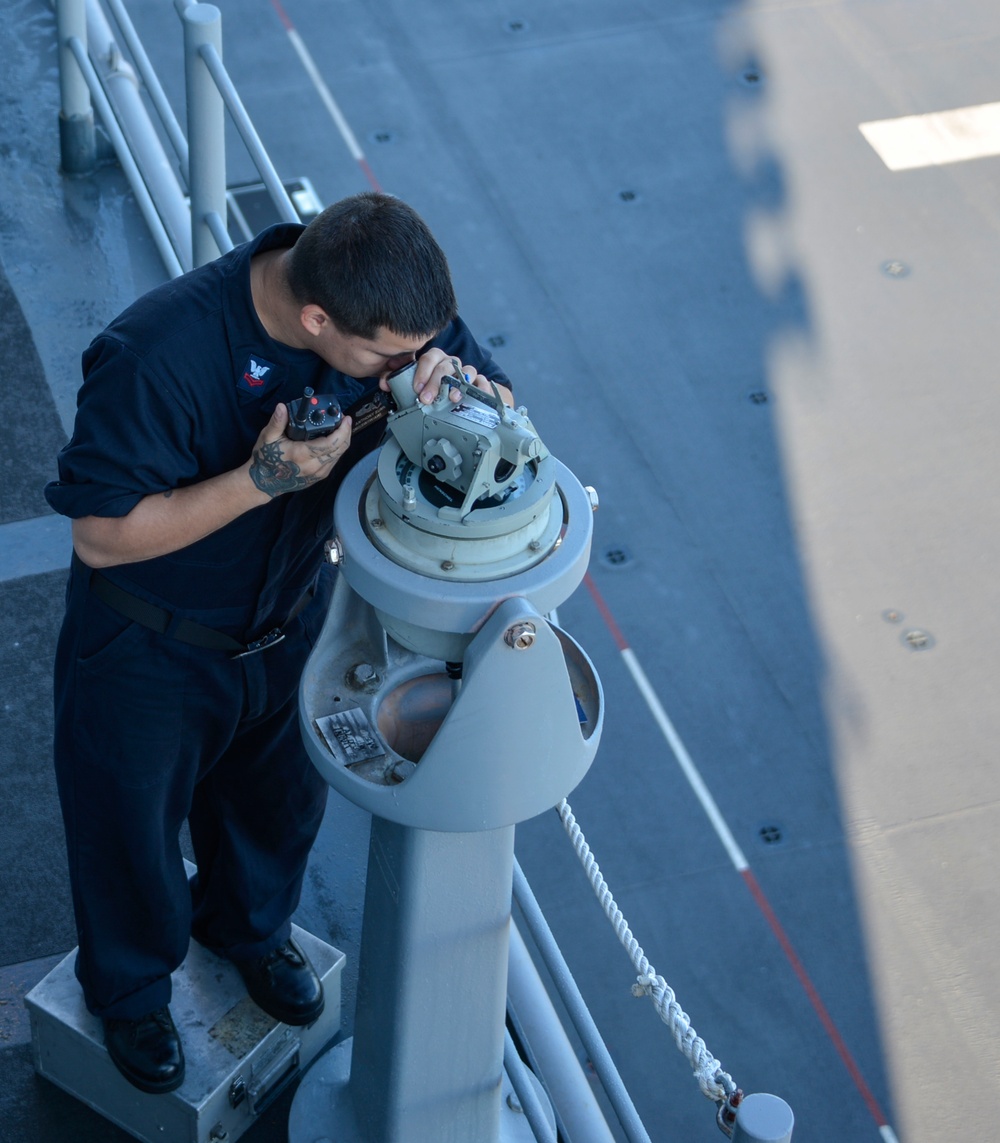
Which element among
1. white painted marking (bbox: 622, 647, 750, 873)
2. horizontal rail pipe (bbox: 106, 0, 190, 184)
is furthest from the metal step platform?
white painted marking (bbox: 622, 647, 750, 873)

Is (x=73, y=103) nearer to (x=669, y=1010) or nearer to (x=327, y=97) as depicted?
(x=669, y=1010)

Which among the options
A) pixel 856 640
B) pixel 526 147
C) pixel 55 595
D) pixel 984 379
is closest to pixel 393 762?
pixel 55 595

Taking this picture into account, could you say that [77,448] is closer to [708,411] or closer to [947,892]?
[947,892]

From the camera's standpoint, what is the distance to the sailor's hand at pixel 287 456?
181 cm

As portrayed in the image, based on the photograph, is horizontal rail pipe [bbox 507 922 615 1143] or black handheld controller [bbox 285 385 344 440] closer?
black handheld controller [bbox 285 385 344 440]

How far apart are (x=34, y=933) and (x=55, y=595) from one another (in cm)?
92

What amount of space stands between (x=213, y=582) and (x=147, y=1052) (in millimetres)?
923

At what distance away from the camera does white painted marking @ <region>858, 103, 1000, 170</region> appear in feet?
28.7

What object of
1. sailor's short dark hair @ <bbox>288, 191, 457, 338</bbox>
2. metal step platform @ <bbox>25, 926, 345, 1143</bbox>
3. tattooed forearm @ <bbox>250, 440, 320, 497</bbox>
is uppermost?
sailor's short dark hair @ <bbox>288, 191, 457, 338</bbox>

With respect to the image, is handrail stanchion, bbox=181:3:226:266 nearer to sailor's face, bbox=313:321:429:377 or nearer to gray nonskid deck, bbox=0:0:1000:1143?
gray nonskid deck, bbox=0:0:1000:1143

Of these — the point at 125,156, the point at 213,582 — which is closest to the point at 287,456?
the point at 213,582

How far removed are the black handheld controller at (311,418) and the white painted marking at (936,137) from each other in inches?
302

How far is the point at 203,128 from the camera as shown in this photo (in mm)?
3195

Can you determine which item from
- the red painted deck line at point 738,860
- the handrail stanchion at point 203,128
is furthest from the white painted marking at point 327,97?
the handrail stanchion at point 203,128
